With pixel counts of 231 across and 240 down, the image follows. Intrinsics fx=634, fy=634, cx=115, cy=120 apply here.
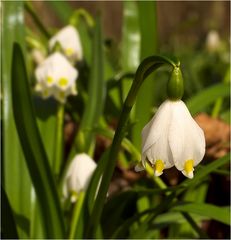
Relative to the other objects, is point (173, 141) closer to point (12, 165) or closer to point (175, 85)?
point (175, 85)

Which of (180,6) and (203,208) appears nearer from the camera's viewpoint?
(203,208)

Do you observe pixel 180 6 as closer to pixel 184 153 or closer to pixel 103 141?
pixel 103 141

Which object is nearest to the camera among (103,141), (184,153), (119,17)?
(184,153)

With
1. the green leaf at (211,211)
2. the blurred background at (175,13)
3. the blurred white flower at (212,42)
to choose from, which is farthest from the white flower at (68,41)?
the blurred background at (175,13)

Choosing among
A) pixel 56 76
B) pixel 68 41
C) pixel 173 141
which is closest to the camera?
pixel 173 141

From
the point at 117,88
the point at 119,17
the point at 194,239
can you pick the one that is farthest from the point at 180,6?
the point at 194,239

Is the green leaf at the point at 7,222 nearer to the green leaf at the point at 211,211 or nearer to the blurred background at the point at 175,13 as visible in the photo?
the green leaf at the point at 211,211

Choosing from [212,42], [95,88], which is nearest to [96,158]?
[95,88]
